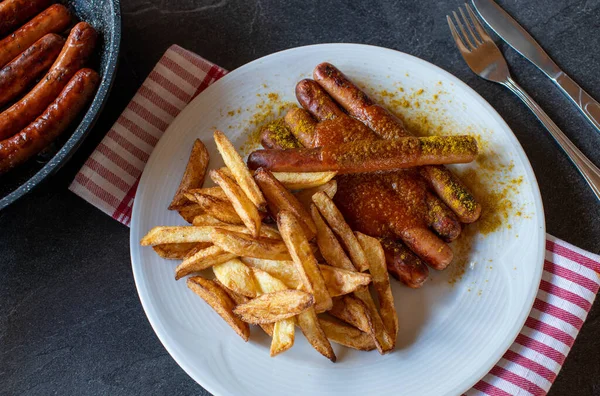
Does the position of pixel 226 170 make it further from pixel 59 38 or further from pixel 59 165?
pixel 59 38

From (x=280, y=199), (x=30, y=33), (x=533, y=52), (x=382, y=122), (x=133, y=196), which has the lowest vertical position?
(x=133, y=196)

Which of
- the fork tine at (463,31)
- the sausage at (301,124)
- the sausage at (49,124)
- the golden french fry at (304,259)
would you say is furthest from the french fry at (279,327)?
the fork tine at (463,31)

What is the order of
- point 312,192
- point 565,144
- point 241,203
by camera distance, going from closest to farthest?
point 241,203
point 312,192
point 565,144

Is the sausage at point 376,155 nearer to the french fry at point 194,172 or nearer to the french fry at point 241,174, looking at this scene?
the french fry at point 241,174

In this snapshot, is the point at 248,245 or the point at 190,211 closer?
the point at 248,245

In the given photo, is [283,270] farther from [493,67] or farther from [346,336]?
[493,67]

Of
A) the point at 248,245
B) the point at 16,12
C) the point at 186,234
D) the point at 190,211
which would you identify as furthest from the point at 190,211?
the point at 16,12

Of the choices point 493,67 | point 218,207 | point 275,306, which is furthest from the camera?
point 493,67
